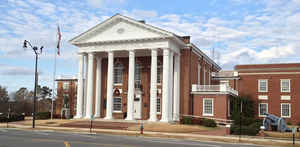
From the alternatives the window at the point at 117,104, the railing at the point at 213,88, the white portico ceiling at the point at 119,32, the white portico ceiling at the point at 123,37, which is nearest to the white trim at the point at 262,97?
the railing at the point at 213,88

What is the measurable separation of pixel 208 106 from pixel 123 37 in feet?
44.1

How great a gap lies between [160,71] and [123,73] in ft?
17.5

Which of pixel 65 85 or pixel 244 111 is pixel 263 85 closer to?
pixel 244 111

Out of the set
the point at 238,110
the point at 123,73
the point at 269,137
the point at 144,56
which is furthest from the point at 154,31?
the point at 269,137

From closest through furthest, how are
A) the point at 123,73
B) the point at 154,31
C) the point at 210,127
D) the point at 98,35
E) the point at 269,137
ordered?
the point at 269,137 < the point at 210,127 < the point at 154,31 < the point at 98,35 < the point at 123,73

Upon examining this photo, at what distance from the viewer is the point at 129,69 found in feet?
130

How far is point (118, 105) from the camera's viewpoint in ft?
148

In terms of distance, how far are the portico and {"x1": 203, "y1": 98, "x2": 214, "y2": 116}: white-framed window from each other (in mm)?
3266

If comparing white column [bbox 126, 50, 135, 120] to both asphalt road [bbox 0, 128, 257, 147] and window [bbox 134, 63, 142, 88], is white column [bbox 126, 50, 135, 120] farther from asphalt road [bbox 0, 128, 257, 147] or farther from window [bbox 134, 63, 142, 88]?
asphalt road [bbox 0, 128, 257, 147]

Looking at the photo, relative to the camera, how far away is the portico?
126 feet

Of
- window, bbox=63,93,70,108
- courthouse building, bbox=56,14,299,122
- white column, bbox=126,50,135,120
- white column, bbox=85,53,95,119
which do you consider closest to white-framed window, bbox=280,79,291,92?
courthouse building, bbox=56,14,299,122

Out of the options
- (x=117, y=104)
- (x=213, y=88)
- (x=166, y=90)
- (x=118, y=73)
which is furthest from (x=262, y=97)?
(x=118, y=73)

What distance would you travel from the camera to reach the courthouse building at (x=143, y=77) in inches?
1518

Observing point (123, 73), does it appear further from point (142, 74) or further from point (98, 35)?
point (98, 35)
